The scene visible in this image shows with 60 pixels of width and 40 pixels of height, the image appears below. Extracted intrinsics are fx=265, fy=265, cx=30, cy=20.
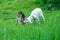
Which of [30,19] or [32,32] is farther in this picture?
[30,19]

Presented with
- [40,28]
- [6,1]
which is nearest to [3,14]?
[6,1]

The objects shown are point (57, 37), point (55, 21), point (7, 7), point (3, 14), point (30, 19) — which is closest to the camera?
point (57, 37)

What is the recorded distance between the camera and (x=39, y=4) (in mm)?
34156

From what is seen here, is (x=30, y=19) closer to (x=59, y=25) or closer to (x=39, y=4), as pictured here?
(x=59, y=25)

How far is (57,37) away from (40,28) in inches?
24.0

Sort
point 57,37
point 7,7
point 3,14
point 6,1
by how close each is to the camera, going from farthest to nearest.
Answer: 1. point 6,1
2. point 7,7
3. point 3,14
4. point 57,37

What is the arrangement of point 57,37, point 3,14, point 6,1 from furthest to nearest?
point 6,1 → point 3,14 → point 57,37

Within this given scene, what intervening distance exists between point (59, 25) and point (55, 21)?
32cm

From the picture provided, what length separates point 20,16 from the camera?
19156 mm

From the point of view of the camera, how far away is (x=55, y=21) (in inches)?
223

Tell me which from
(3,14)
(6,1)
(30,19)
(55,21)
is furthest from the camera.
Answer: (6,1)

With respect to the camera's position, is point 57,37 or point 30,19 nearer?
point 57,37

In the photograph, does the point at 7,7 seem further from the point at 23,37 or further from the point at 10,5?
the point at 23,37

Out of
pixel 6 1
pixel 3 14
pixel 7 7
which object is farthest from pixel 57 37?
pixel 6 1
